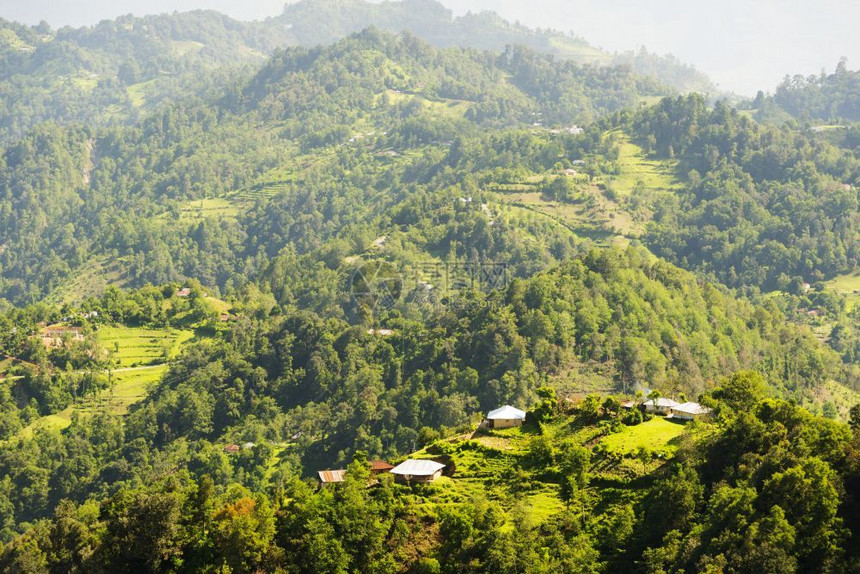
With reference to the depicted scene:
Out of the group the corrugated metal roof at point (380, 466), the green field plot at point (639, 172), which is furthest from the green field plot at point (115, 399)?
the green field plot at point (639, 172)

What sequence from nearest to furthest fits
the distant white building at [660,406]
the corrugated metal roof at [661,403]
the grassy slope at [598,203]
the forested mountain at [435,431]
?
the forested mountain at [435,431]
the distant white building at [660,406]
the corrugated metal roof at [661,403]
the grassy slope at [598,203]

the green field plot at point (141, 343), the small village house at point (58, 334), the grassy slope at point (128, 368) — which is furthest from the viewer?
the green field plot at point (141, 343)

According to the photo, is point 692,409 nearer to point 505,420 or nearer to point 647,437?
point 647,437

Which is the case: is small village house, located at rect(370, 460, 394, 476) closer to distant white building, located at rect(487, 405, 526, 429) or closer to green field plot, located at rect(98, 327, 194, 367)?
distant white building, located at rect(487, 405, 526, 429)

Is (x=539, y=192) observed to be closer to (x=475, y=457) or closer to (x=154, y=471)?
(x=154, y=471)

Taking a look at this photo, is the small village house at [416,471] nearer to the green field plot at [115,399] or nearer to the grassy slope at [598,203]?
the green field plot at [115,399]

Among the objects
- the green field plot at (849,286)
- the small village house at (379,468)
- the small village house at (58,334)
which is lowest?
the small village house at (58,334)

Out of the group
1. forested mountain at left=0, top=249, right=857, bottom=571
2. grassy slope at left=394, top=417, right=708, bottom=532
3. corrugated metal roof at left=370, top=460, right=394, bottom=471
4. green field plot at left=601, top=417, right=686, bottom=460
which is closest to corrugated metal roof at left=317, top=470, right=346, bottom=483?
corrugated metal roof at left=370, top=460, right=394, bottom=471
